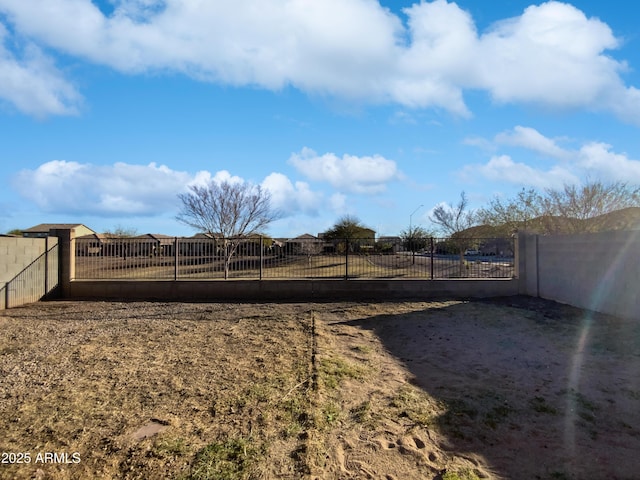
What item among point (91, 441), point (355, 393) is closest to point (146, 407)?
point (91, 441)

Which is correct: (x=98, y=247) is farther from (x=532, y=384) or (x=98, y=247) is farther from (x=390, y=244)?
(x=532, y=384)

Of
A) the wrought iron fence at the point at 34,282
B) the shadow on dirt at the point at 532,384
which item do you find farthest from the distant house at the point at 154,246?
the shadow on dirt at the point at 532,384

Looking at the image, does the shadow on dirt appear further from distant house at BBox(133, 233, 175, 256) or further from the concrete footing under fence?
distant house at BBox(133, 233, 175, 256)

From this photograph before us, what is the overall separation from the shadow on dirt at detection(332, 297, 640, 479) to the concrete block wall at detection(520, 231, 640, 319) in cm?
57

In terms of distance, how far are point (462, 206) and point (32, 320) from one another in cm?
2032

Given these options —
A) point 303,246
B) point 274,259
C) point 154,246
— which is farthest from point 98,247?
point 303,246

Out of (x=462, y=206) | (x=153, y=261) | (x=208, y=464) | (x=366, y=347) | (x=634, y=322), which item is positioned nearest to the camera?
(x=208, y=464)

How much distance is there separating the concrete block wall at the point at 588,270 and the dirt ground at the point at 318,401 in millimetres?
1235

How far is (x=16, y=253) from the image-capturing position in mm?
10680

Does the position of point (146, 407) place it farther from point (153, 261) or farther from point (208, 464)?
point (153, 261)

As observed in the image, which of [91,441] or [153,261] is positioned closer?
[91,441]

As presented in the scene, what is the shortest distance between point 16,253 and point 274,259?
6.89 meters

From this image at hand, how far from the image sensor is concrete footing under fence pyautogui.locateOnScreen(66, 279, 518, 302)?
12.4 m

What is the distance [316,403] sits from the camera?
14.1 ft
